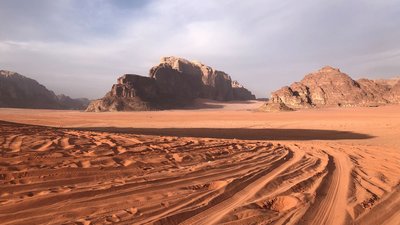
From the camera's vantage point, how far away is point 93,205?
3943mm

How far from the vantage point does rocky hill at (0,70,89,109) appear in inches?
3772

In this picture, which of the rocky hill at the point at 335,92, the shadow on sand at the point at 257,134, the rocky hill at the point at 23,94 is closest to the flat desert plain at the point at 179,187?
the shadow on sand at the point at 257,134

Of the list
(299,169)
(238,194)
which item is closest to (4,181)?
(238,194)

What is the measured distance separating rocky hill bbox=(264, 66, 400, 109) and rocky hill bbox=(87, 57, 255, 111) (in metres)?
33.4

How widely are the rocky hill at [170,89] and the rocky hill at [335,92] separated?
33394 mm

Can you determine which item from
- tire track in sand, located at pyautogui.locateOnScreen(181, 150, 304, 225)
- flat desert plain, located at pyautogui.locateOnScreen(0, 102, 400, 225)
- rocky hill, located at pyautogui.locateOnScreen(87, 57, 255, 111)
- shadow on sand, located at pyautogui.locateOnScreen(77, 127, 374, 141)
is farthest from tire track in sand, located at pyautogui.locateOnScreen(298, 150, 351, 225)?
rocky hill, located at pyautogui.locateOnScreen(87, 57, 255, 111)

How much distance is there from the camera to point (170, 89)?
338ft

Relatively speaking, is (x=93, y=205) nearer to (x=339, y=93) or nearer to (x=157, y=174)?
(x=157, y=174)

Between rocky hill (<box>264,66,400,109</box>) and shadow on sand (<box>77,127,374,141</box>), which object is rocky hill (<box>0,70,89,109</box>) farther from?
shadow on sand (<box>77,127,374,141</box>)

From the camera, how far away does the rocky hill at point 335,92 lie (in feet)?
217

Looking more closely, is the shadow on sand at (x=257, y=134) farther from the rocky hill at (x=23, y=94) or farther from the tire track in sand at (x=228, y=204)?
the rocky hill at (x=23, y=94)

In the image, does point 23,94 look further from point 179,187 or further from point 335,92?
point 179,187

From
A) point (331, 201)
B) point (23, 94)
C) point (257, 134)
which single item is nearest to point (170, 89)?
point (23, 94)

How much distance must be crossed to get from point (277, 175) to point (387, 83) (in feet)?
280
